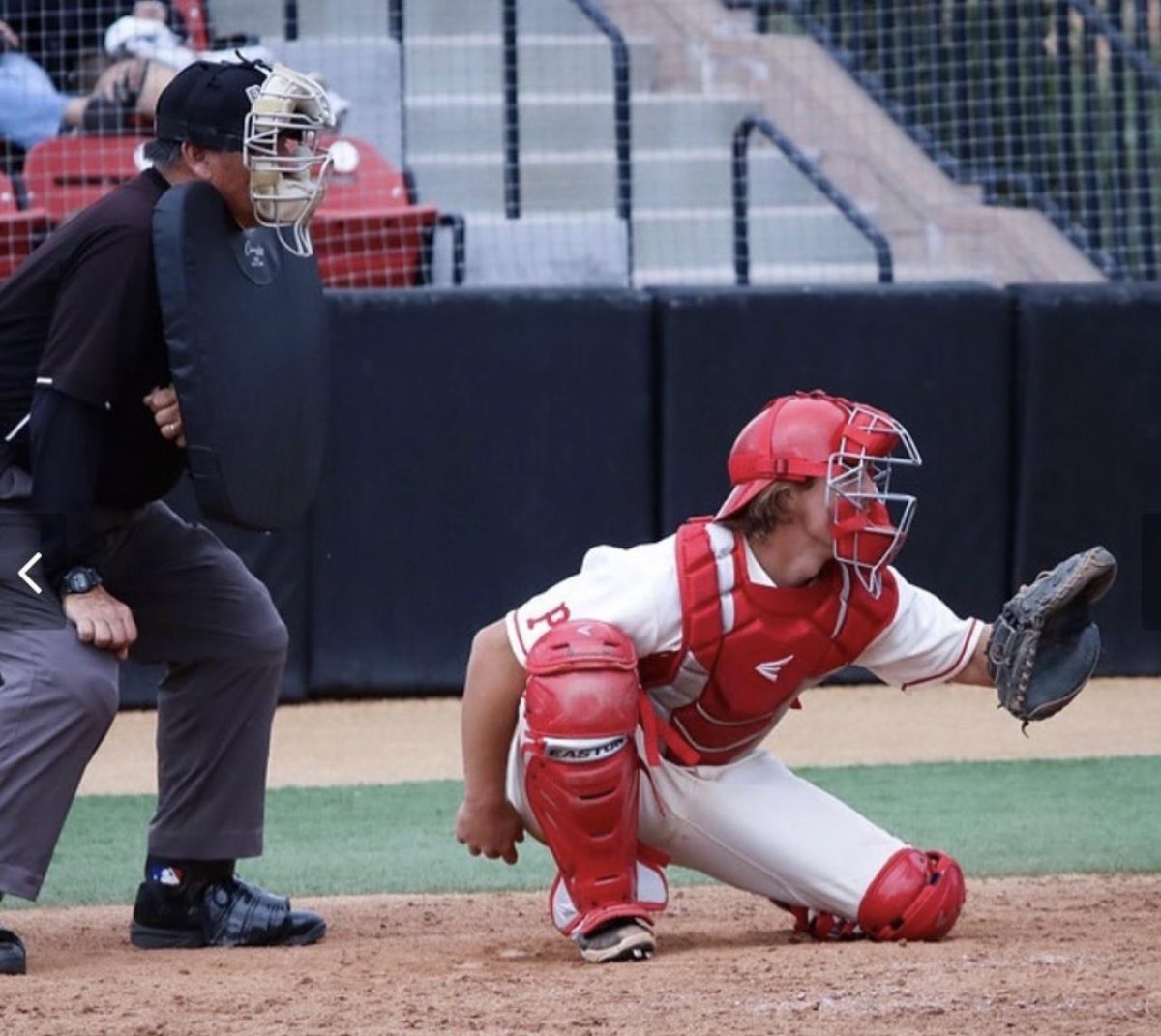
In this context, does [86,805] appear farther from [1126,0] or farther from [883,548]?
[1126,0]

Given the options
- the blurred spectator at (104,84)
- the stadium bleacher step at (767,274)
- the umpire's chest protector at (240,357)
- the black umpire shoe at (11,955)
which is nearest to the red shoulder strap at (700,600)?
the umpire's chest protector at (240,357)

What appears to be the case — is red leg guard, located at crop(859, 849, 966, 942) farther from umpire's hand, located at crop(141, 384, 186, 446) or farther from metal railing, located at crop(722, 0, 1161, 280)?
metal railing, located at crop(722, 0, 1161, 280)

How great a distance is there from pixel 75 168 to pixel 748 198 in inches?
120

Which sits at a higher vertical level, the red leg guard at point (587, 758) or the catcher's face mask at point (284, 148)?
the catcher's face mask at point (284, 148)

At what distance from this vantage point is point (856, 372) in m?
8.15

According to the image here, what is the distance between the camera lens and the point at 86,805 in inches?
259

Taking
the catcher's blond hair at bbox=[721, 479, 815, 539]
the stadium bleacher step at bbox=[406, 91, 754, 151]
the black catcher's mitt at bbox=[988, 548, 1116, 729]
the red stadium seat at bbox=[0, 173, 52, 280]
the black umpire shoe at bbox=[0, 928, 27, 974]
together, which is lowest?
the black umpire shoe at bbox=[0, 928, 27, 974]

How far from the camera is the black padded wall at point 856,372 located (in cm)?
809

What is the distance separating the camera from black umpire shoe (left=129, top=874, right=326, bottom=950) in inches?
176

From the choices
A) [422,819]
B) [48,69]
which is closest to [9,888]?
[422,819]

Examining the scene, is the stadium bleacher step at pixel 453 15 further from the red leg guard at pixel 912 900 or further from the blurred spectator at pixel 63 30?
the red leg guard at pixel 912 900

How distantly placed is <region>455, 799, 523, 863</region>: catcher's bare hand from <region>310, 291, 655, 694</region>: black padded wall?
3.94 metres

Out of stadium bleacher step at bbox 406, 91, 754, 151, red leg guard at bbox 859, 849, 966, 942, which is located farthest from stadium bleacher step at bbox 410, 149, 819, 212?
red leg guard at bbox 859, 849, 966, 942

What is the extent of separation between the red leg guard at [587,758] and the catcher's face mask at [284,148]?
3.18ft
